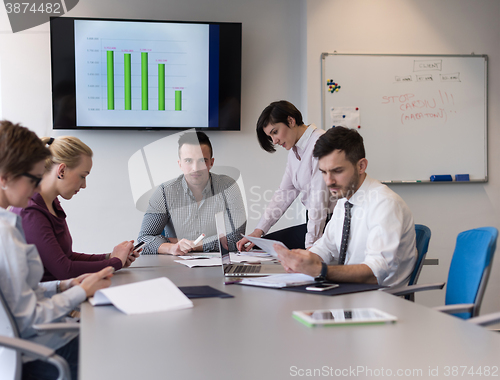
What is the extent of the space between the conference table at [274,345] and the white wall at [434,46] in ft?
8.00

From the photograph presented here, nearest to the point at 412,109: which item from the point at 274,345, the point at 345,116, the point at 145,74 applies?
the point at 345,116

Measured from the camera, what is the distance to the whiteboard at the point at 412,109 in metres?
3.33

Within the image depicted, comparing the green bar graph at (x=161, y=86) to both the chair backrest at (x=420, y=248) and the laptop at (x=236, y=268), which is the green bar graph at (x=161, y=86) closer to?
the laptop at (x=236, y=268)

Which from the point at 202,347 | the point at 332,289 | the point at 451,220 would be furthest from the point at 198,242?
the point at 451,220

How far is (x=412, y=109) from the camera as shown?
3.37 meters

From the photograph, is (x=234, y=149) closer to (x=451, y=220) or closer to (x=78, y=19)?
(x=78, y=19)

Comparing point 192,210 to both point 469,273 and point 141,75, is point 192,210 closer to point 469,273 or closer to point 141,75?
point 141,75

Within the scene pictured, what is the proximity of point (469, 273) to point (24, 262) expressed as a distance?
138cm

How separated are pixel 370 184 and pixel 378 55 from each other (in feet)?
6.24

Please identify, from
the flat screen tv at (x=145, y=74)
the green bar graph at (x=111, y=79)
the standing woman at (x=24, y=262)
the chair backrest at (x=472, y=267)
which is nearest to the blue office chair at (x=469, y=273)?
the chair backrest at (x=472, y=267)

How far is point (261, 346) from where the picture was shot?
891 mm

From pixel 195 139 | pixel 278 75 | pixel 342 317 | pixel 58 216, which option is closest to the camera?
pixel 342 317

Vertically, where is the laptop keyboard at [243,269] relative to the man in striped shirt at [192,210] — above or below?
below

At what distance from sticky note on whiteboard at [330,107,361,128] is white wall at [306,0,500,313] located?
0.37 feet
